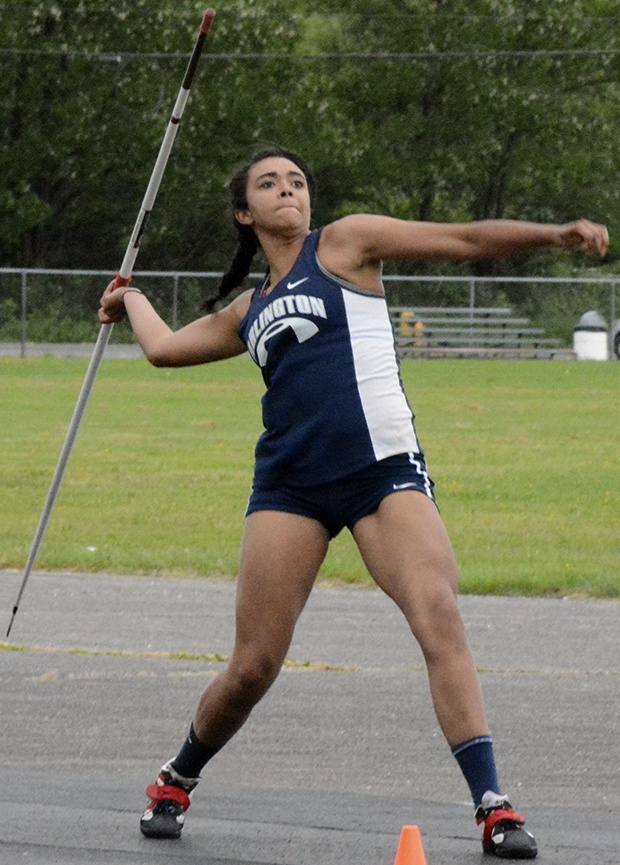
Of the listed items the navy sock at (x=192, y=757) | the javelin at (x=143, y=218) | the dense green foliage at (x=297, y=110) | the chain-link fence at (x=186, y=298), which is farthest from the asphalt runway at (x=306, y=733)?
the dense green foliage at (x=297, y=110)

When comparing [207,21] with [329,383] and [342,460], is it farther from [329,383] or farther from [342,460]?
[342,460]

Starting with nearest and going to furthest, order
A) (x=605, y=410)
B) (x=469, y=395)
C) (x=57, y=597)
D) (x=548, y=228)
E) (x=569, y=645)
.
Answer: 1. (x=548, y=228)
2. (x=569, y=645)
3. (x=57, y=597)
4. (x=605, y=410)
5. (x=469, y=395)

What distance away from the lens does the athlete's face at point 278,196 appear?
500 cm

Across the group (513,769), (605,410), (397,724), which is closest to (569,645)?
(397,724)

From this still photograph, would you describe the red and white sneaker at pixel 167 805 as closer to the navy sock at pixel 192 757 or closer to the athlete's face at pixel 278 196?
the navy sock at pixel 192 757

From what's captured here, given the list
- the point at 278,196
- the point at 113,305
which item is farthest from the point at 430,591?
the point at 113,305

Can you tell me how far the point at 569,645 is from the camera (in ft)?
27.0

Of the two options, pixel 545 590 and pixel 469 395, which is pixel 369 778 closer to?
pixel 545 590

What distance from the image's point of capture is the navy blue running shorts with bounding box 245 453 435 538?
4773 mm

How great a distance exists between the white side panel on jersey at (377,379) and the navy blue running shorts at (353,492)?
4 centimetres

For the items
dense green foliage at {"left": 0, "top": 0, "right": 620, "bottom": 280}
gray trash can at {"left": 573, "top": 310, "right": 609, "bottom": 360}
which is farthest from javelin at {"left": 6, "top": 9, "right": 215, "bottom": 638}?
dense green foliage at {"left": 0, "top": 0, "right": 620, "bottom": 280}

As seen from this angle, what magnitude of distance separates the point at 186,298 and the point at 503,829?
1242 inches

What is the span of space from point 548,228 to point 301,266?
712 millimetres

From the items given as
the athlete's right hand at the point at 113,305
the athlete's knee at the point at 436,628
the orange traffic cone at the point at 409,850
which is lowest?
the orange traffic cone at the point at 409,850
